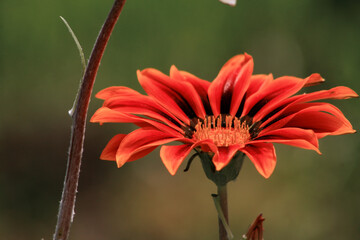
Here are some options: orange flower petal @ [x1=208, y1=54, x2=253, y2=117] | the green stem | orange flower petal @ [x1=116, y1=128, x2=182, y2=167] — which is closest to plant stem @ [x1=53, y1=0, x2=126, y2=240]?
orange flower petal @ [x1=116, y1=128, x2=182, y2=167]

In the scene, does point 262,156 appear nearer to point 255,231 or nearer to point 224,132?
point 255,231

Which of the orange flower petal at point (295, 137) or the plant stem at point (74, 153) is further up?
the orange flower petal at point (295, 137)

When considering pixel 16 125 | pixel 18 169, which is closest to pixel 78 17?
pixel 16 125

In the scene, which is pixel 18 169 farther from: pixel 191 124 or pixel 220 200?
pixel 220 200

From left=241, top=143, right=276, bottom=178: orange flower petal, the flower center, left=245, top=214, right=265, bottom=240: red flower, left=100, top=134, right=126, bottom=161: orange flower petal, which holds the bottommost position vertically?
left=245, top=214, right=265, bottom=240: red flower

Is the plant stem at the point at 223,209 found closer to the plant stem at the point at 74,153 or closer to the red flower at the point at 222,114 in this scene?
the red flower at the point at 222,114

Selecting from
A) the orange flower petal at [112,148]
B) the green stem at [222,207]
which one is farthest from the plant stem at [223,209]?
the orange flower petal at [112,148]

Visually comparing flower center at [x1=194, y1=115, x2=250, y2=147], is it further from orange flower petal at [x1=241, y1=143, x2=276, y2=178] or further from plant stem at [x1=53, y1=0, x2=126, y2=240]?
plant stem at [x1=53, y1=0, x2=126, y2=240]
